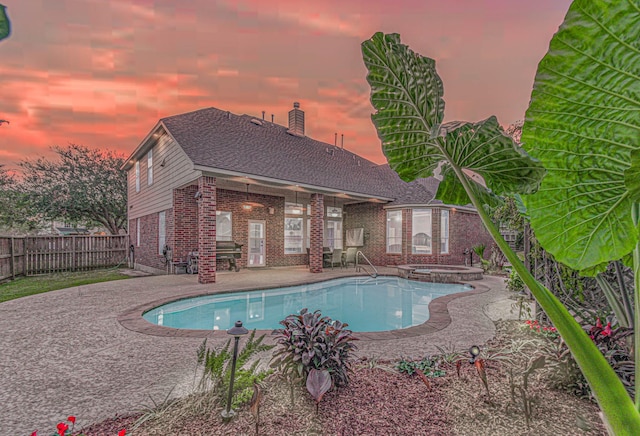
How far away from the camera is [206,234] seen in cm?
855

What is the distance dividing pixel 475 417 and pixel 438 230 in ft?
38.7

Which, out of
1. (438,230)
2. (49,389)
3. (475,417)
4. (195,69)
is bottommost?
(49,389)

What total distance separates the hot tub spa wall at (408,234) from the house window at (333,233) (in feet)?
1.50

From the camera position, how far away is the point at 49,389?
2.74 meters

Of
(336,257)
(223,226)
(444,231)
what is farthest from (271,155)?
(444,231)

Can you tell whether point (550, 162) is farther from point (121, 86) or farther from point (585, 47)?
point (121, 86)

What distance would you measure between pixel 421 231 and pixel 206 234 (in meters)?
8.98

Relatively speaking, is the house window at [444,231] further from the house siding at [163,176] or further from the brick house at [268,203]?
the house siding at [163,176]

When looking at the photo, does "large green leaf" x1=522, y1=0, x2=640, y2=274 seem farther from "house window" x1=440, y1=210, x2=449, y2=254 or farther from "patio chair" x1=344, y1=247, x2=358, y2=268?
"house window" x1=440, y1=210, x2=449, y2=254

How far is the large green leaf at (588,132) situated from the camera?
0.55 meters

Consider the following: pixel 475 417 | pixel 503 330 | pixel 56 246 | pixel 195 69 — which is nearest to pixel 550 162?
pixel 475 417

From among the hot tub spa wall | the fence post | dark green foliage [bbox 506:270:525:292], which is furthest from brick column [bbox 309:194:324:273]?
the fence post

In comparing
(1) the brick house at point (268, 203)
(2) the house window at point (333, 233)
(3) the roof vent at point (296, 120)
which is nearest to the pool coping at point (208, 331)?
(1) the brick house at point (268, 203)

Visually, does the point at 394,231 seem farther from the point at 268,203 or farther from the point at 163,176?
the point at 163,176
